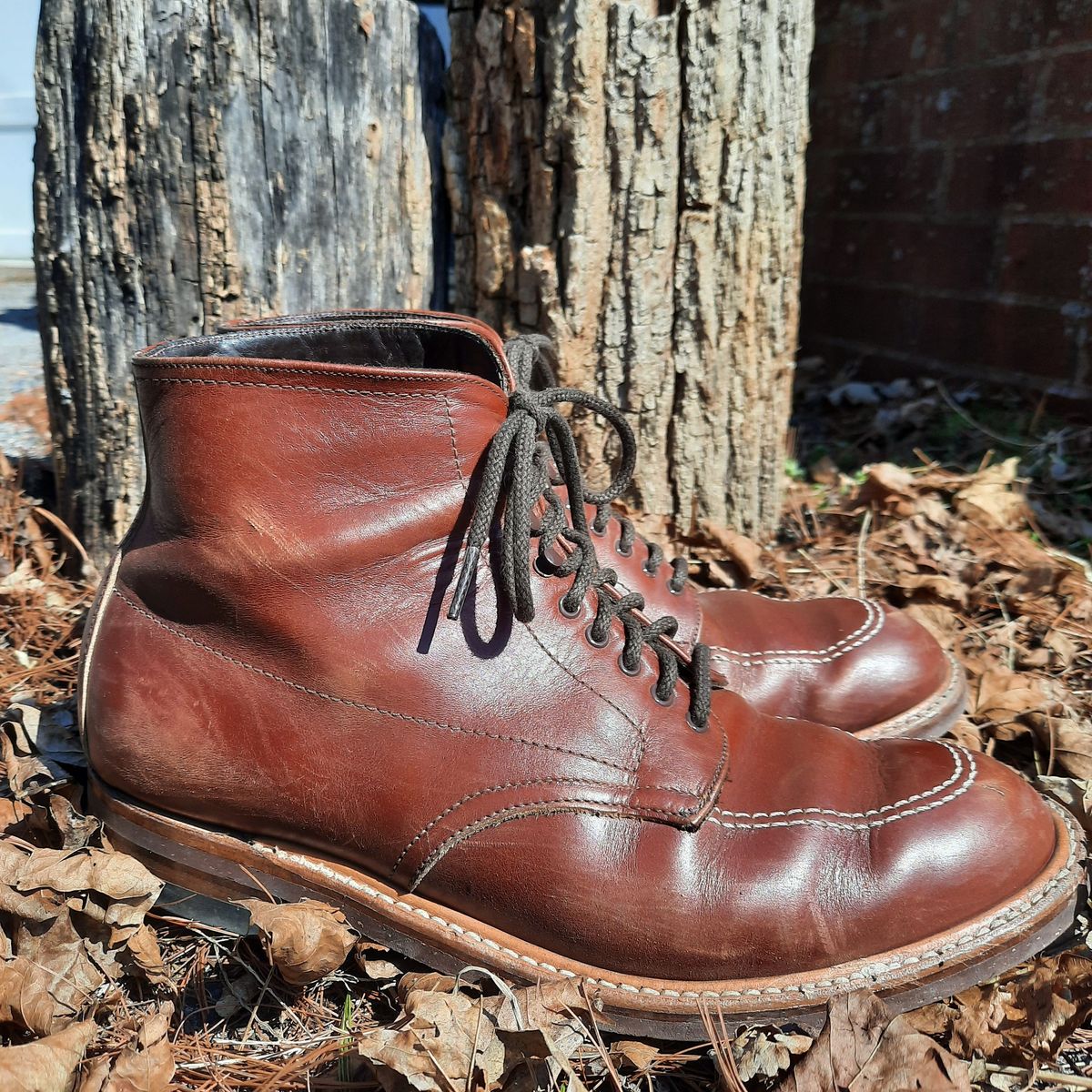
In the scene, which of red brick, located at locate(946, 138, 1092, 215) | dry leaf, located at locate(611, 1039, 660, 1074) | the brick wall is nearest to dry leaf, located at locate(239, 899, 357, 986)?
dry leaf, located at locate(611, 1039, 660, 1074)

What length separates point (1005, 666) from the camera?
2146mm

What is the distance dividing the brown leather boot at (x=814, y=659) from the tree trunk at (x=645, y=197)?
1.57ft

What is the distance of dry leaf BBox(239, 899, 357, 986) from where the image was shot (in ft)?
4.34

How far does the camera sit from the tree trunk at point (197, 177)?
6.45 ft

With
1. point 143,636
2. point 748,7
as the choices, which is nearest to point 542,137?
point 748,7

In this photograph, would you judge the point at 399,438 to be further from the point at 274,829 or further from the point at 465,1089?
the point at 465,1089

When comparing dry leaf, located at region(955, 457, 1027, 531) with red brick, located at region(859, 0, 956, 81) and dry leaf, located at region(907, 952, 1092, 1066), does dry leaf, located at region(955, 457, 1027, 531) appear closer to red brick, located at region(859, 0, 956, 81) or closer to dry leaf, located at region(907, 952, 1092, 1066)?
dry leaf, located at region(907, 952, 1092, 1066)

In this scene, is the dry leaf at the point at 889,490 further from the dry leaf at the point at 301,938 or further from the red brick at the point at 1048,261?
the dry leaf at the point at 301,938

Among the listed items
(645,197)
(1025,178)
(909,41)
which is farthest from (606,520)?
(909,41)

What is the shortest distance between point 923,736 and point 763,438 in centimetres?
100

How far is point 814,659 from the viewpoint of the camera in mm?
1900

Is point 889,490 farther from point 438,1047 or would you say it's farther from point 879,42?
point 879,42

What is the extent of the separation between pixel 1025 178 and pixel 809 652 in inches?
95.0

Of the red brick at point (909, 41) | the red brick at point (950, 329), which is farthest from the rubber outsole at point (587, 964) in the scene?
the red brick at point (909, 41)
